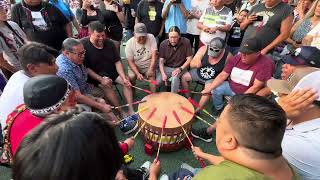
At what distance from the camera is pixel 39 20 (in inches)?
157

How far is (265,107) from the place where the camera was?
136 cm

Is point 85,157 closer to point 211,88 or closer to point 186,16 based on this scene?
point 211,88

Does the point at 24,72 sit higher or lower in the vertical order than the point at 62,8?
lower

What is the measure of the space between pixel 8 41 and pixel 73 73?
Result: 1039 millimetres

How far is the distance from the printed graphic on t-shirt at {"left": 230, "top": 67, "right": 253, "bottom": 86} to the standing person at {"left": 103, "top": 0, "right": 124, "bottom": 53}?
7.51 ft

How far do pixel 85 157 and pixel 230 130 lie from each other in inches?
31.6

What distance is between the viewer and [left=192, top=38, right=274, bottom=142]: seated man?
353cm

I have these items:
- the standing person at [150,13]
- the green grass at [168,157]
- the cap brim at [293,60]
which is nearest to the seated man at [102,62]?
the green grass at [168,157]

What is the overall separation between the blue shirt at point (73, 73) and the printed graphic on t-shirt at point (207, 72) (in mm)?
1864

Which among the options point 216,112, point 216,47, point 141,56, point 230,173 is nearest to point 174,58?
point 141,56

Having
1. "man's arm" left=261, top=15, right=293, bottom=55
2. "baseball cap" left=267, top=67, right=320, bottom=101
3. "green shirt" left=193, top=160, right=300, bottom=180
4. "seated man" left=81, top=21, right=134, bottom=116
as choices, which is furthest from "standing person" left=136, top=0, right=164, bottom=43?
"green shirt" left=193, top=160, right=300, bottom=180

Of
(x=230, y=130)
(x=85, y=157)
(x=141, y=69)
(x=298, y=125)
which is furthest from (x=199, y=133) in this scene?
(x=85, y=157)

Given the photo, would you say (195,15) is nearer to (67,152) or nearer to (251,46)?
(251,46)

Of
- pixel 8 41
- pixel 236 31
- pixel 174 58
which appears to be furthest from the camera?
pixel 236 31
